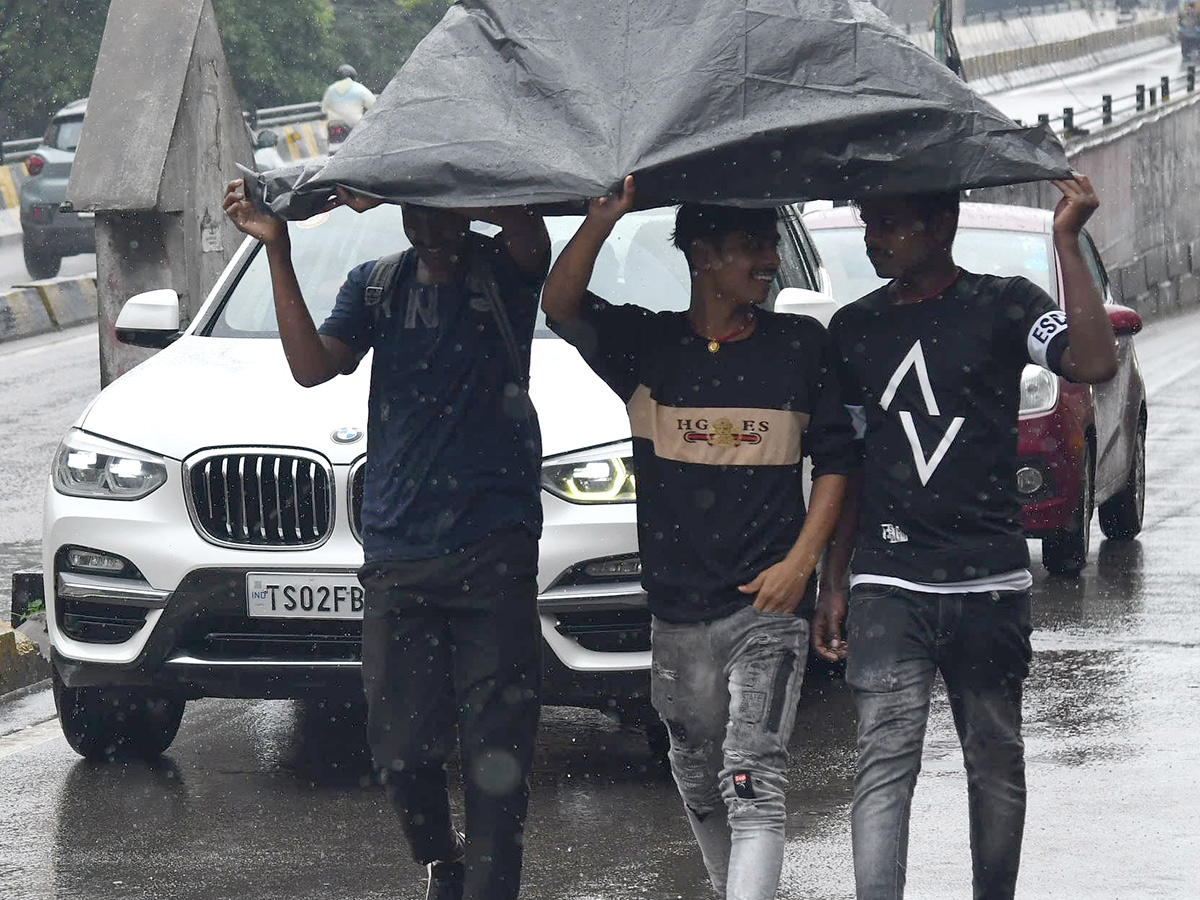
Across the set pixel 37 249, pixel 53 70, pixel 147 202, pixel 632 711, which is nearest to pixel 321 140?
pixel 53 70

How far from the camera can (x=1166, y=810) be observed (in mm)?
5895

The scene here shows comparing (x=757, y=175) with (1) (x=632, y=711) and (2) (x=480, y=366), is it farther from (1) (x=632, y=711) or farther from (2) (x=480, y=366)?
(1) (x=632, y=711)

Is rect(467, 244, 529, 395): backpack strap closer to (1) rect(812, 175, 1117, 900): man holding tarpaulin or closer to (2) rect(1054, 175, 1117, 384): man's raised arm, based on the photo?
(1) rect(812, 175, 1117, 900): man holding tarpaulin

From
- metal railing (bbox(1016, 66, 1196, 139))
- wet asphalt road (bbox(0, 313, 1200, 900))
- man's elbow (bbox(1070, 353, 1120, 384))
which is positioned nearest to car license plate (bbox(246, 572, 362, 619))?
wet asphalt road (bbox(0, 313, 1200, 900))

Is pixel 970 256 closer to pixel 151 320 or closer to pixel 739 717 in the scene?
pixel 151 320

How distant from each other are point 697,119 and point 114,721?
3.51m

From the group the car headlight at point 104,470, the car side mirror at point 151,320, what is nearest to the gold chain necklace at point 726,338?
the car headlight at point 104,470

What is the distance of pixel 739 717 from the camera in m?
4.22

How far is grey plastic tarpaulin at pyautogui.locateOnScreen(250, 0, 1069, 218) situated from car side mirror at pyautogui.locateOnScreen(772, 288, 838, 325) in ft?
8.87

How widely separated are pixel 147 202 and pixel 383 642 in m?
5.76

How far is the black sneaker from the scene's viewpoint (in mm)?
4758

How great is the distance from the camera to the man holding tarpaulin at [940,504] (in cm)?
417

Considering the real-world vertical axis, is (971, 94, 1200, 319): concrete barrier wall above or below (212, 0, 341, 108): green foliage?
below

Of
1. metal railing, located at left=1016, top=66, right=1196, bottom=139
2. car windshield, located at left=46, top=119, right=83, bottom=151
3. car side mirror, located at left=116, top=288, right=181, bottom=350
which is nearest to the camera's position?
car side mirror, located at left=116, top=288, right=181, bottom=350
